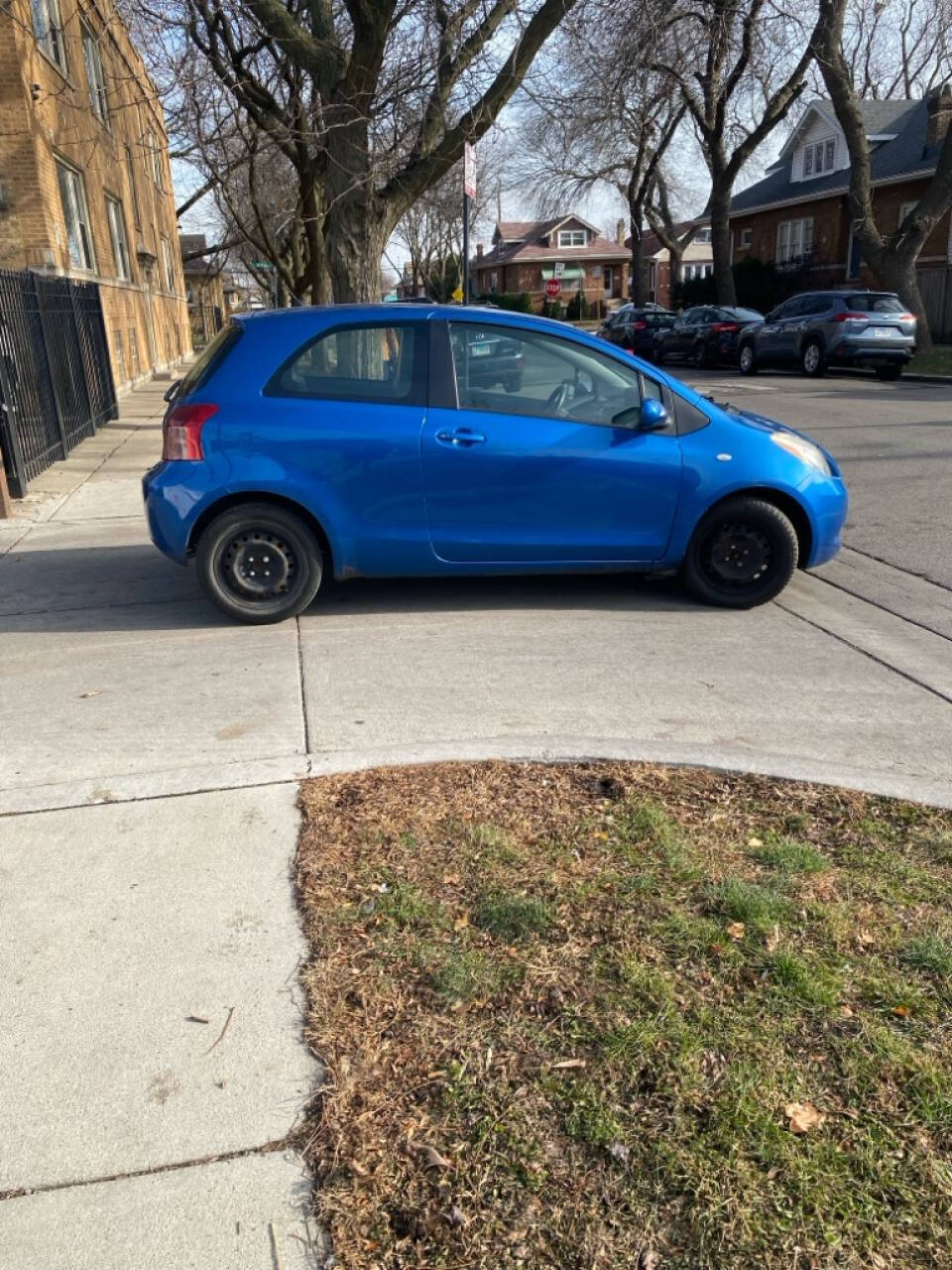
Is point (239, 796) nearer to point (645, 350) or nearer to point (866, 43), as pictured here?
point (645, 350)

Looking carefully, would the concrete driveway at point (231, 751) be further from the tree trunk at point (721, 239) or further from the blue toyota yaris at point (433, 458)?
the tree trunk at point (721, 239)

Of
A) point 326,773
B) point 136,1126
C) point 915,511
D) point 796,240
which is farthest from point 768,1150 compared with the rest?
point 796,240

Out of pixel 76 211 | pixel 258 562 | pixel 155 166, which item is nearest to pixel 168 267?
pixel 155 166

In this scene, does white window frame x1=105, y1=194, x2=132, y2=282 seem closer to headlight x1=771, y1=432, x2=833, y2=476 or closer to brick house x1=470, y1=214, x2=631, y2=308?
headlight x1=771, y1=432, x2=833, y2=476

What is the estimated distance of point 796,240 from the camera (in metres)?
39.2

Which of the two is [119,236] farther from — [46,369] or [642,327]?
[642,327]

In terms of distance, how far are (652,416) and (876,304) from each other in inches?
704

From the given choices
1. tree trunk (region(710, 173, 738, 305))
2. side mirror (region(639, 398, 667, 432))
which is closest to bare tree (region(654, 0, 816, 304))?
tree trunk (region(710, 173, 738, 305))

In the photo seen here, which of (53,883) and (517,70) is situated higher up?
(517,70)

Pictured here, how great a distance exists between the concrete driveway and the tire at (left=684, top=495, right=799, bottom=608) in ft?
0.50

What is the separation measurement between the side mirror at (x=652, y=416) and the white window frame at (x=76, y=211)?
14199mm

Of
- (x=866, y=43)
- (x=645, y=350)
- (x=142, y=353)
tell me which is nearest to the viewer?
(x=142, y=353)

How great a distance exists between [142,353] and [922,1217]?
2586 centimetres

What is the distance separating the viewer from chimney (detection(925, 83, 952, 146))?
3058cm
